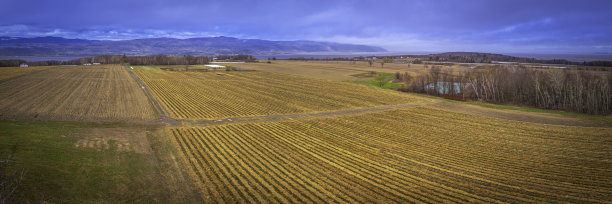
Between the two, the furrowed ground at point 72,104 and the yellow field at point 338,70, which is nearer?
the furrowed ground at point 72,104

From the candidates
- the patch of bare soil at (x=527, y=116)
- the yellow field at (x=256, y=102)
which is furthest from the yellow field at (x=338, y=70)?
the patch of bare soil at (x=527, y=116)

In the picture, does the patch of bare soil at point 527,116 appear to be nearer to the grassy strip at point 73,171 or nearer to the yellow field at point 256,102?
the yellow field at point 256,102

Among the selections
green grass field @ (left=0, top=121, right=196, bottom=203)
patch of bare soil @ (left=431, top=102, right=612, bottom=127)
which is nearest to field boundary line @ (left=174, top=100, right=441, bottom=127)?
green grass field @ (left=0, top=121, right=196, bottom=203)

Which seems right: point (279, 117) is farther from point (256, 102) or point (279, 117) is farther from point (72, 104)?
point (72, 104)

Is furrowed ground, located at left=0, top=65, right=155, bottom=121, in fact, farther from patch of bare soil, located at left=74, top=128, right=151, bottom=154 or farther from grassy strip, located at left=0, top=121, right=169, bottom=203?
grassy strip, located at left=0, top=121, right=169, bottom=203

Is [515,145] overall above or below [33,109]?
below

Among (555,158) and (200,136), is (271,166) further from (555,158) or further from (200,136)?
(555,158)

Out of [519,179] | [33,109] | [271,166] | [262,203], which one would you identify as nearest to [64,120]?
[33,109]

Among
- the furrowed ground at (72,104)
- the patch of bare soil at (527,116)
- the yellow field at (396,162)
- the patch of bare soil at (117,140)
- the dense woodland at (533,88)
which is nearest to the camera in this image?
the yellow field at (396,162)
